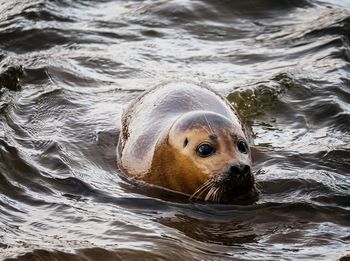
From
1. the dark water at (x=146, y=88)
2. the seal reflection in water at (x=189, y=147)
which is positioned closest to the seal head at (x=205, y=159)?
the seal reflection in water at (x=189, y=147)

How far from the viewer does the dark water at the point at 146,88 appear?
5.33 metres

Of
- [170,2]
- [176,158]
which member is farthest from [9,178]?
[170,2]

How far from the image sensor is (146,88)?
8266 millimetres

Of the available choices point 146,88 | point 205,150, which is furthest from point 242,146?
point 146,88

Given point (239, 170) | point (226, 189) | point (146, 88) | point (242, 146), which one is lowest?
point (226, 189)

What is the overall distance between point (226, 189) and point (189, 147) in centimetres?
45

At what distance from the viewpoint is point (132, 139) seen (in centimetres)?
668

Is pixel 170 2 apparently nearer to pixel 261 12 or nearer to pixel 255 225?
pixel 261 12

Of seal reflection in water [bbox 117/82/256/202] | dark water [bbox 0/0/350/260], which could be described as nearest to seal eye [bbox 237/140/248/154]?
seal reflection in water [bbox 117/82/256/202]

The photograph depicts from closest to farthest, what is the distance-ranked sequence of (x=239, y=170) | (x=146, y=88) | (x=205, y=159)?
(x=239, y=170)
(x=205, y=159)
(x=146, y=88)

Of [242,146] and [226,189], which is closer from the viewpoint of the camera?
[226,189]

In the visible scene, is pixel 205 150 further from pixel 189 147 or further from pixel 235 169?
pixel 235 169

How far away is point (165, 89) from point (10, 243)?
2.29 metres

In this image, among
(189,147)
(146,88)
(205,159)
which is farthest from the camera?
(146,88)
